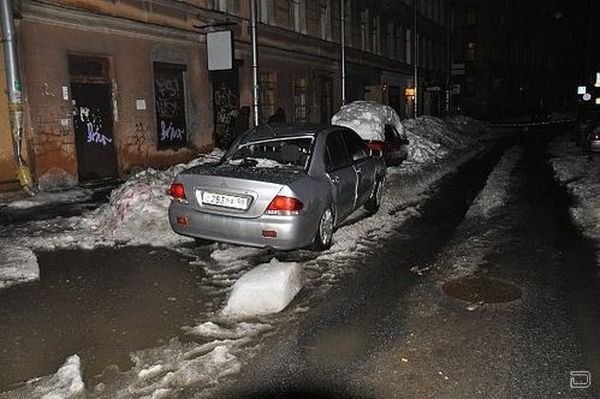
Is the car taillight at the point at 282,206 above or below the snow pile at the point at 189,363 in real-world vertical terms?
above

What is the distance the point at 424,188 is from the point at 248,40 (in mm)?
10356

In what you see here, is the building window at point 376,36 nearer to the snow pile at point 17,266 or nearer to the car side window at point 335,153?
the car side window at point 335,153

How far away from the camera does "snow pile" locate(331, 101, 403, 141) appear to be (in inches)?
598

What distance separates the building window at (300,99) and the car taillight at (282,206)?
17.8 meters

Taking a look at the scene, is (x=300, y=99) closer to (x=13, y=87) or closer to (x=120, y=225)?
(x=13, y=87)

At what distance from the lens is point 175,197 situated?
255 inches

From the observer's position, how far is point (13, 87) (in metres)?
10.9

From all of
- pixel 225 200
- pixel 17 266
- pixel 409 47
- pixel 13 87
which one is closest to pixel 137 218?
pixel 17 266

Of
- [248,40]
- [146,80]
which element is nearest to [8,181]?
[146,80]

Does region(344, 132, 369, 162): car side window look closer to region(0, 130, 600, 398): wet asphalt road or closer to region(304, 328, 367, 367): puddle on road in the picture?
region(0, 130, 600, 398): wet asphalt road

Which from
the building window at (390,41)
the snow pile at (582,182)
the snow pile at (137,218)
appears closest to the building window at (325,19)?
the building window at (390,41)

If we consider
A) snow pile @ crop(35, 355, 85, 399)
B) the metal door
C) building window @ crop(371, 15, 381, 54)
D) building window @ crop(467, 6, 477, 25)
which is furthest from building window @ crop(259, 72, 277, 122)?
building window @ crop(467, 6, 477, 25)

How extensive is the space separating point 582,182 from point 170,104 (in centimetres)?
1140

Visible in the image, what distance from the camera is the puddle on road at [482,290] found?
521 cm
